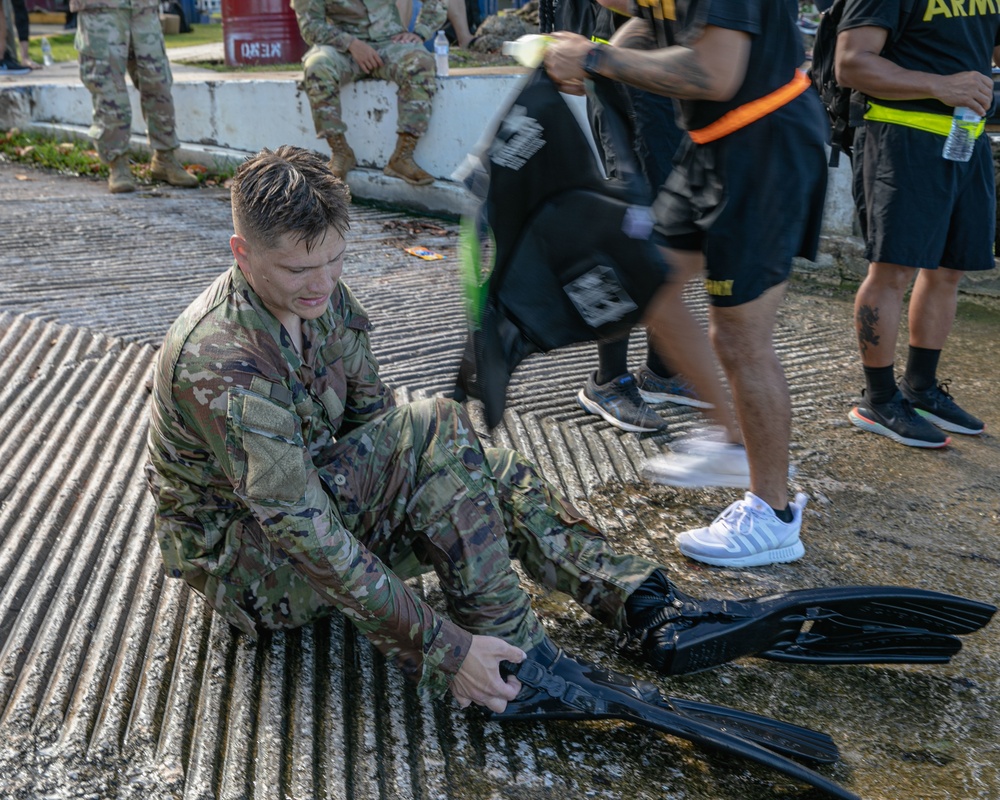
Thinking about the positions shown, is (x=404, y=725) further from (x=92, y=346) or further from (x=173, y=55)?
(x=173, y=55)

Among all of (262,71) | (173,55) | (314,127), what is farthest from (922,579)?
(173,55)

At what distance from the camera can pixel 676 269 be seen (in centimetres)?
262

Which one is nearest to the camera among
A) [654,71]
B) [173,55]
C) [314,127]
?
[654,71]

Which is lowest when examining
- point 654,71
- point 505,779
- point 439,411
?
point 505,779

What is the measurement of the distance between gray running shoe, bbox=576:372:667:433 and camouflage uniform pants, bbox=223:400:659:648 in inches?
51.8

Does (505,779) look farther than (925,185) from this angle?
No

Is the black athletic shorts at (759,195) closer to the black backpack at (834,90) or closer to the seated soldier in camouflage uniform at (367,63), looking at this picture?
the black backpack at (834,90)

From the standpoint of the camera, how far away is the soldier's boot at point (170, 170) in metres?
7.57

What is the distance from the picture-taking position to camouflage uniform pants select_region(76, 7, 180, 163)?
6.75 metres

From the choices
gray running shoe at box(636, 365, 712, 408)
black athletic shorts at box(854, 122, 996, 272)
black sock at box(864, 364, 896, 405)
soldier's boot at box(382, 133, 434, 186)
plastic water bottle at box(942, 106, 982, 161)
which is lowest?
gray running shoe at box(636, 365, 712, 408)

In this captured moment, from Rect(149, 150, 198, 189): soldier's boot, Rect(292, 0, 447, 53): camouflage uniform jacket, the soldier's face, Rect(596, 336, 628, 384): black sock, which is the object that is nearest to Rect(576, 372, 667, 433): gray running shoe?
Rect(596, 336, 628, 384): black sock

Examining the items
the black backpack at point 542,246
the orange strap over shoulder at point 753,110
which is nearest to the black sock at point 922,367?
the orange strap over shoulder at point 753,110

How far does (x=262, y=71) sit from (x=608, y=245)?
28.5 ft

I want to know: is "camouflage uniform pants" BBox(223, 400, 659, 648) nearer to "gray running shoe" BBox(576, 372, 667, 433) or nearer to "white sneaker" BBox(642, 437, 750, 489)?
"white sneaker" BBox(642, 437, 750, 489)
